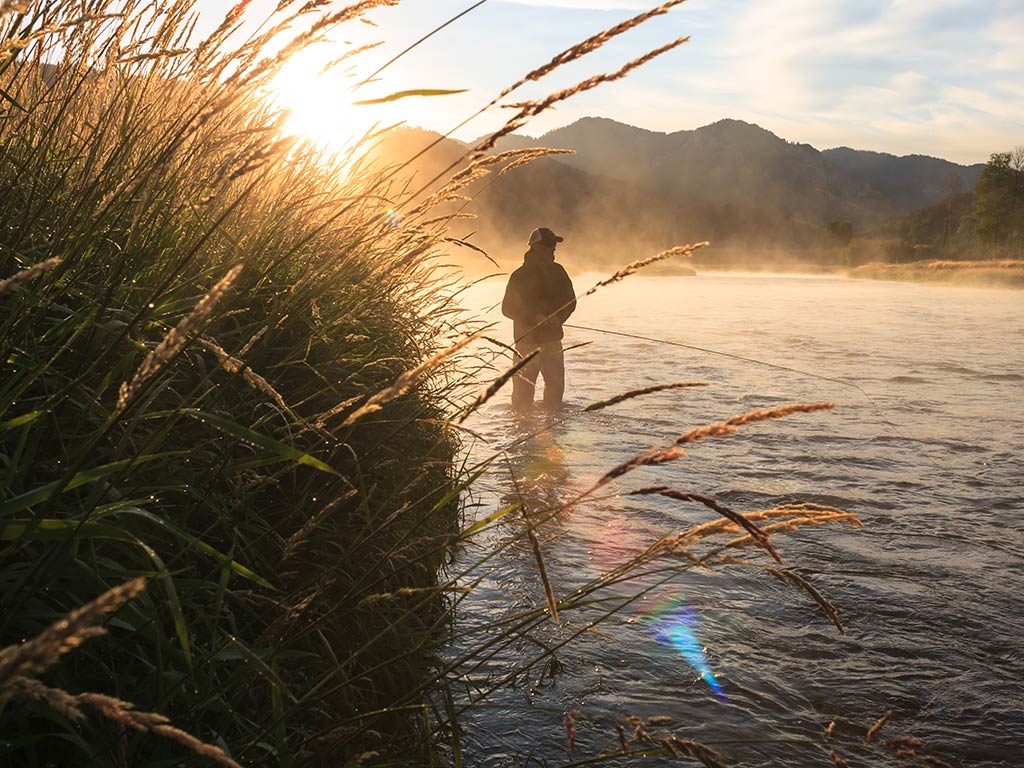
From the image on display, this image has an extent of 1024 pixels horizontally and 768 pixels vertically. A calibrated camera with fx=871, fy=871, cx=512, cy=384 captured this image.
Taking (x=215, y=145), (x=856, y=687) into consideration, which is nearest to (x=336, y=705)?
(x=215, y=145)

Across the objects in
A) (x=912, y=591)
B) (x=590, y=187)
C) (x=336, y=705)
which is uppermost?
(x=590, y=187)

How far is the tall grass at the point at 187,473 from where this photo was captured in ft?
4.85

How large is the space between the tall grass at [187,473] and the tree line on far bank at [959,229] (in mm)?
84933

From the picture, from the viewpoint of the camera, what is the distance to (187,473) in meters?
2.08

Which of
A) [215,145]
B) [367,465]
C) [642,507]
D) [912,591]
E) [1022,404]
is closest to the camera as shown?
[215,145]

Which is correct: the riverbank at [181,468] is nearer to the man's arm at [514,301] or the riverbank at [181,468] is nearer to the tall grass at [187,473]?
the tall grass at [187,473]

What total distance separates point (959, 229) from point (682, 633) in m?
103

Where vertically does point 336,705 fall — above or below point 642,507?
above

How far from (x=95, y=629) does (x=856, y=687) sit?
402 cm

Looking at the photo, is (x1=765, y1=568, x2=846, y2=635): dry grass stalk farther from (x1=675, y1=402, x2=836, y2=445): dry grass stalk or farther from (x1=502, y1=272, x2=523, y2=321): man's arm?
(x1=502, y1=272, x2=523, y2=321): man's arm

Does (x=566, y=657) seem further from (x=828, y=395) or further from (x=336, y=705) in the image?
(x=828, y=395)

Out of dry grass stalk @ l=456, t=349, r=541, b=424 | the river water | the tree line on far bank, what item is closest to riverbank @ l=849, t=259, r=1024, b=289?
the tree line on far bank

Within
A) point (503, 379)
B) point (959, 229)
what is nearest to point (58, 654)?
point (503, 379)

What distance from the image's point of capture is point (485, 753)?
330 centimetres
